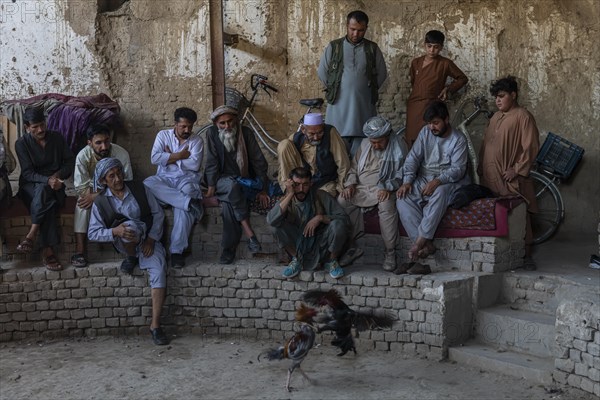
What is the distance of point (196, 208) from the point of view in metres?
8.20

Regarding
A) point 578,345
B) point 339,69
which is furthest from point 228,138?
point 578,345

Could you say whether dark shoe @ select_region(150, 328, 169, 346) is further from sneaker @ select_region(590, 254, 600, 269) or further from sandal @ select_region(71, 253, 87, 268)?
sneaker @ select_region(590, 254, 600, 269)

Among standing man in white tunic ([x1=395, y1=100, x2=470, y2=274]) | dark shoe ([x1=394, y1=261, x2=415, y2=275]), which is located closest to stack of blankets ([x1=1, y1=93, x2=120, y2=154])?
standing man in white tunic ([x1=395, y1=100, x2=470, y2=274])

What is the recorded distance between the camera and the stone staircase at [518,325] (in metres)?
6.54

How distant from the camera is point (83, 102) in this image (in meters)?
9.75

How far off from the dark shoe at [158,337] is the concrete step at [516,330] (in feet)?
9.18

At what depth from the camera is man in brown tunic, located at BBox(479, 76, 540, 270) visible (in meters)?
7.67

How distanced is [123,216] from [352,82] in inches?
108

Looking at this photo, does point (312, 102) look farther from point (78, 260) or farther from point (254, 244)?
point (78, 260)

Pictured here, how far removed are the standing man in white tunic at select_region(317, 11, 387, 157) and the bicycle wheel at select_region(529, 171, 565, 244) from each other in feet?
6.24

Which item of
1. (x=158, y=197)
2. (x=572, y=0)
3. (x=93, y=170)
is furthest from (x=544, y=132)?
(x=93, y=170)

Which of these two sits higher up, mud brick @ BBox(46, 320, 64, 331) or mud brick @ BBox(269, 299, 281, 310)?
mud brick @ BBox(269, 299, 281, 310)

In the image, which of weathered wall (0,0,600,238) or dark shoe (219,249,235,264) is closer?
dark shoe (219,249,235,264)

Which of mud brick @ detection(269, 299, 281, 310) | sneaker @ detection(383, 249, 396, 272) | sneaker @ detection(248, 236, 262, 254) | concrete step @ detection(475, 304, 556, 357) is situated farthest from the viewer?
sneaker @ detection(248, 236, 262, 254)
